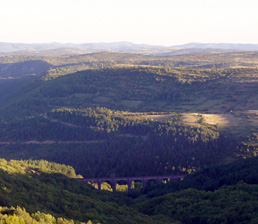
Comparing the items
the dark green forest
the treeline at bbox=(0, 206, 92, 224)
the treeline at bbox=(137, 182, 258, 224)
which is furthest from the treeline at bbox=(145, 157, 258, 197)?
the treeline at bbox=(0, 206, 92, 224)

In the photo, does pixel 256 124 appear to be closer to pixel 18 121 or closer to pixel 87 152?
pixel 87 152

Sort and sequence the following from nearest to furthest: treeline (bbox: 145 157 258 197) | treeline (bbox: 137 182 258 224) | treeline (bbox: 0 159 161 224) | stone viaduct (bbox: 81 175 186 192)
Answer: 1. treeline (bbox: 0 159 161 224)
2. treeline (bbox: 137 182 258 224)
3. treeline (bbox: 145 157 258 197)
4. stone viaduct (bbox: 81 175 186 192)

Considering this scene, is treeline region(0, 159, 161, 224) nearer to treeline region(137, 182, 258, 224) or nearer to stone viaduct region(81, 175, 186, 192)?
A: treeline region(137, 182, 258, 224)

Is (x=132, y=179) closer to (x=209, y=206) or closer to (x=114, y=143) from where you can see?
(x=114, y=143)

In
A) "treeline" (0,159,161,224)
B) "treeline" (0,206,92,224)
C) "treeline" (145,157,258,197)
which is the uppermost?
"treeline" (0,206,92,224)

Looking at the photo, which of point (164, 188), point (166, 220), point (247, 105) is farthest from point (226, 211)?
point (247, 105)

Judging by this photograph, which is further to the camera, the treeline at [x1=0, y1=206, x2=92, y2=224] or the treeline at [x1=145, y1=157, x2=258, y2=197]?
the treeline at [x1=145, y1=157, x2=258, y2=197]

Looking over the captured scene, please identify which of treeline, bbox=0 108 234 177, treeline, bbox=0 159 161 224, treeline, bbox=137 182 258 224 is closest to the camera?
treeline, bbox=0 159 161 224

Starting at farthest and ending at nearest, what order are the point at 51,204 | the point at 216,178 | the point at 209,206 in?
1. the point at 216,178
2. the point at 209,206
3. the point at 51,204

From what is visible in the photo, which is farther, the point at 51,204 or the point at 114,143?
the point at 114,143

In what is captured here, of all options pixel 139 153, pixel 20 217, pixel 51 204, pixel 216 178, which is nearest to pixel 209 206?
pixel 216 178

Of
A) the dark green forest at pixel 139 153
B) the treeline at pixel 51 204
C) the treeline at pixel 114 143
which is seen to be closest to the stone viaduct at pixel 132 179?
the dark green forest at pixel 139 153
